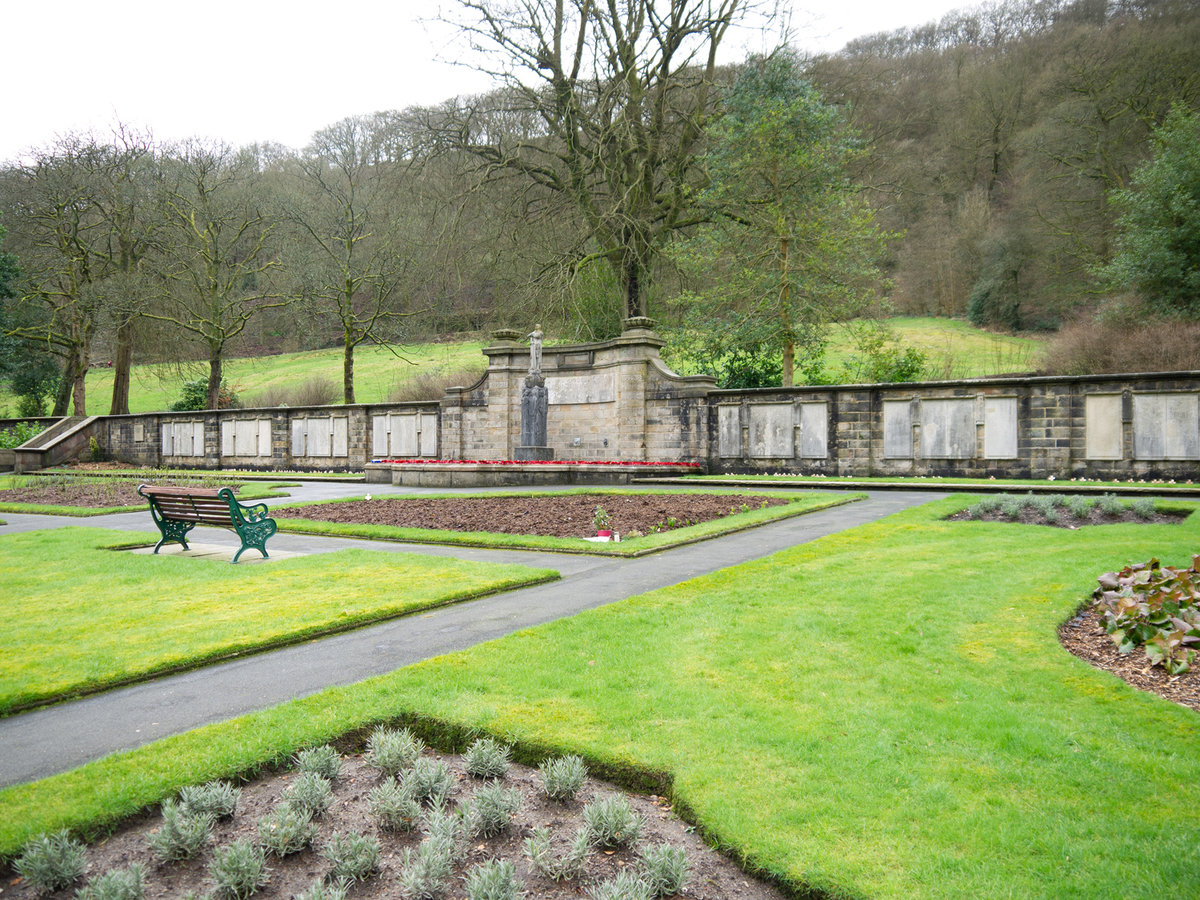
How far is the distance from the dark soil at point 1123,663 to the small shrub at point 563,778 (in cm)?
331

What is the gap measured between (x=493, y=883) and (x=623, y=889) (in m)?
0.43

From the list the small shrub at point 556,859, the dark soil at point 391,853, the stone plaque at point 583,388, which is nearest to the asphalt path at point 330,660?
the dark soil at point 391,853

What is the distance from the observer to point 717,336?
2358 cm

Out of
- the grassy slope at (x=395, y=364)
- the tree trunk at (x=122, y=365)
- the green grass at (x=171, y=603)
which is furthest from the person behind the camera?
the tree trunk at (x=122, y=365)

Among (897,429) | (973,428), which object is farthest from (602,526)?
(973,428)

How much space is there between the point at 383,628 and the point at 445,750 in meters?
2.33

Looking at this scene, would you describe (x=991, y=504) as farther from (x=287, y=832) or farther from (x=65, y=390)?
(x=65, y=390)

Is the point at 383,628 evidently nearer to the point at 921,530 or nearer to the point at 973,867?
the point at 973,867

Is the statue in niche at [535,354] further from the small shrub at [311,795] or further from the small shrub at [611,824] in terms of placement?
the small shrub at [611,824]

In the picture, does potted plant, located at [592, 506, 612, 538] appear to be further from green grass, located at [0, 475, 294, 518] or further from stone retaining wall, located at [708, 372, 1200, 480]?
stone retaining wall, located at [708, 372, 1200, 480]

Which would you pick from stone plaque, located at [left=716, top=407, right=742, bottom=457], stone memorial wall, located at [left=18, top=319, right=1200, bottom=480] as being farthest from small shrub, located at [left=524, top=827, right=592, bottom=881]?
stone plaque, located at [left=716, top=407, right=742, bottom=457]

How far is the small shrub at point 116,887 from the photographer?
7.73 feet

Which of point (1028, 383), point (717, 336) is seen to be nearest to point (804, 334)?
point (717, 336)

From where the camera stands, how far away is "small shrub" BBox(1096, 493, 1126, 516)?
425 inches
